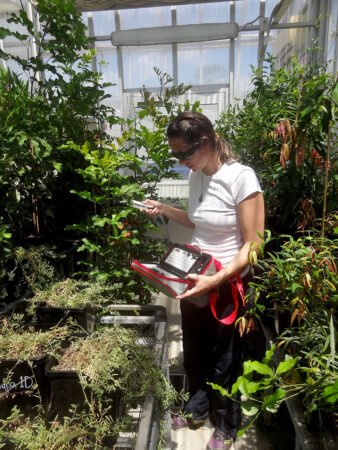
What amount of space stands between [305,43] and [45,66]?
3125mm

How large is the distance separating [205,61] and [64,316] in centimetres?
398

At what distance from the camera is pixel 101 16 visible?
4121 millimetres

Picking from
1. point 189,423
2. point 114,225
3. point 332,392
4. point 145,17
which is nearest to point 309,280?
point 332,392

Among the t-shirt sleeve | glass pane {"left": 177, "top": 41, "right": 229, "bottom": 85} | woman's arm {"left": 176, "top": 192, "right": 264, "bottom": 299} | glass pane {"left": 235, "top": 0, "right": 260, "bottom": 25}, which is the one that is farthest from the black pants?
glass pane {"left": 235, "top": 0, "right": 260, "bottom": 25}

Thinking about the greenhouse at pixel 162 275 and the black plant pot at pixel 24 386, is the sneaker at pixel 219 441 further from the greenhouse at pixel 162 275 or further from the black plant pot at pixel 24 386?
the black plant pot at pixel 24 386

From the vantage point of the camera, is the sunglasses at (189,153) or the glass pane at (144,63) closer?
the sunglasses at (189,153)

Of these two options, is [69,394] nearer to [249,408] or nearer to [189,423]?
[249,408]

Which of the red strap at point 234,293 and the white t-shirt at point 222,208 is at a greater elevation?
the white t-shirt at point 222,208

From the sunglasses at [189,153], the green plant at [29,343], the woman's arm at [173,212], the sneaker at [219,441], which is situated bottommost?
the sneaker at [219,441]

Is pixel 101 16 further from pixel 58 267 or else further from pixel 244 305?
pixel 244 305

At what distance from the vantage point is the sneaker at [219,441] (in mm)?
1501

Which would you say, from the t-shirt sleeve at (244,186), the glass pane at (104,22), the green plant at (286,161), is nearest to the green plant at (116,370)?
the t-shirt sleeve at (244,186)

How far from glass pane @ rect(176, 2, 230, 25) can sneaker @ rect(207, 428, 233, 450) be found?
438 cm

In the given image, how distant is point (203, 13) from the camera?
3.97m
